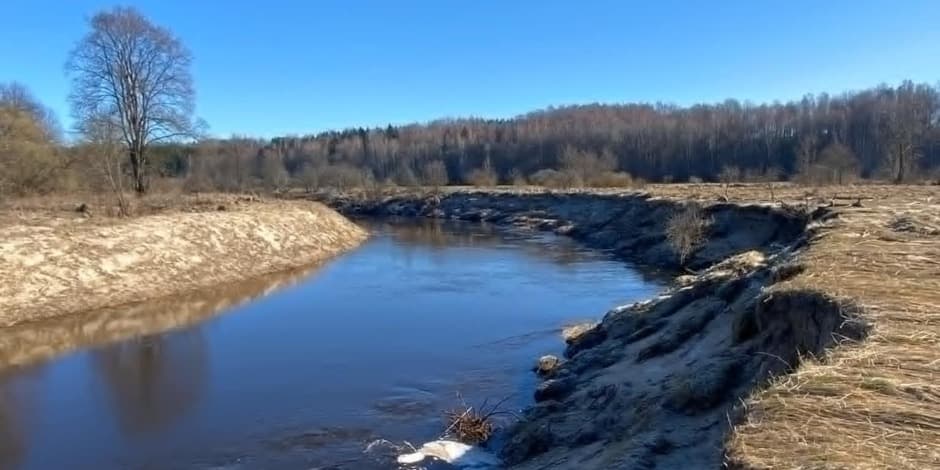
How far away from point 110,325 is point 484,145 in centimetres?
10813

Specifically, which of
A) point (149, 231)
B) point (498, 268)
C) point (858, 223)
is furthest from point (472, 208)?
point (858, 223)

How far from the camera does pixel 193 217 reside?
29.8 metres

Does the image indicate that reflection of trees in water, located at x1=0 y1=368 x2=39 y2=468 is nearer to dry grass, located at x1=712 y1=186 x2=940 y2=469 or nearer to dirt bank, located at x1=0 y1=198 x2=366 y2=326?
dirt bank, located at x1=0 y1=198 x2=366 y2=326

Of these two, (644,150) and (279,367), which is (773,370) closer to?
(279,367)

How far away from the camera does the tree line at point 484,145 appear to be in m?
36.7

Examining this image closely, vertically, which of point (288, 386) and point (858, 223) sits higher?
point (858, 223)

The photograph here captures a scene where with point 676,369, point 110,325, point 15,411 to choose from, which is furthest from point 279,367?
point 676,369

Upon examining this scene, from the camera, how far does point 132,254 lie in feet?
79.8

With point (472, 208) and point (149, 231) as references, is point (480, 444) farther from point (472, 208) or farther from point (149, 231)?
point (472, 208)

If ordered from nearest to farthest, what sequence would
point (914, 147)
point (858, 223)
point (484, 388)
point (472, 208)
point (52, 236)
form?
point (484, 388)
point (858, 223)
point (52, 236)
point (472, 208)
point (914, 147)

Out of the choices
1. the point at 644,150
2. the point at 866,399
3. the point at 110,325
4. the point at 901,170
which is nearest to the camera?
the point at 866,399

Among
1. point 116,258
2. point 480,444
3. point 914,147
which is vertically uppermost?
point 914,147

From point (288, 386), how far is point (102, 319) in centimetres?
914

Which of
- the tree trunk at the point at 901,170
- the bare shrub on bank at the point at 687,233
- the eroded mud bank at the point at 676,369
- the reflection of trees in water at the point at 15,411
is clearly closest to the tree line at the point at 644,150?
the tree trunk at the point at 901,170
